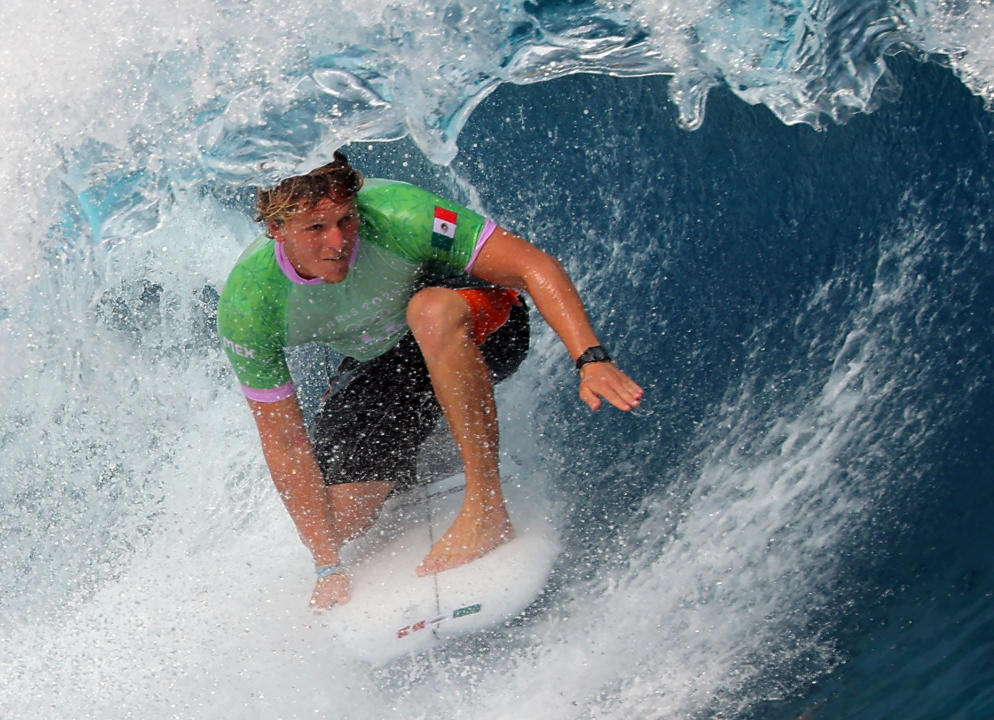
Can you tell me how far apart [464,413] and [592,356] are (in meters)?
0.41

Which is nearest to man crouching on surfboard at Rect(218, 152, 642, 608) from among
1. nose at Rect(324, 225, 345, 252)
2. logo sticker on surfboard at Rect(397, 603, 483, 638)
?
nose at Rect(324, 225, 345, 252)

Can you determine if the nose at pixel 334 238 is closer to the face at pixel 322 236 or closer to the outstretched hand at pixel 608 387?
the face at pixel 322 236

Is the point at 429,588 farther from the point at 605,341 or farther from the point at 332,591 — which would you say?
the point at 605,341

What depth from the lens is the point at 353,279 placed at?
96.3 inches

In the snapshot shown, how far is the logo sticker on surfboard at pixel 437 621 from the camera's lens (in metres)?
2.81

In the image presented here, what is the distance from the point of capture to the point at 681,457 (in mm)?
3172

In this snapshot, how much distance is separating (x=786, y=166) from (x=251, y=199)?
1.76 metres

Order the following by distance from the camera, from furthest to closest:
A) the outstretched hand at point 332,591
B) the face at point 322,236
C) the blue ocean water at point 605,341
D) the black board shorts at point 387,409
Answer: the outstretched hand at point 332,591
the black board shorts at point 387,409
the blue ocean water at point 605,341
the face at point 322,236

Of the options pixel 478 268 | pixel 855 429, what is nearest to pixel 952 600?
pixel 855 429

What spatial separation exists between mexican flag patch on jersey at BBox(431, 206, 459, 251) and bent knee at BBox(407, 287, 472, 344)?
0.37 feet

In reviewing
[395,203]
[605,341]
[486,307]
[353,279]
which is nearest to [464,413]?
[486,307]

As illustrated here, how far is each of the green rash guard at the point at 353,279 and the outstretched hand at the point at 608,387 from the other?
0.37m

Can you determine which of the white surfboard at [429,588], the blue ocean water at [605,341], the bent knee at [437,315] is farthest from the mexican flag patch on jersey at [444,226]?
the white surfboard at [429,588]

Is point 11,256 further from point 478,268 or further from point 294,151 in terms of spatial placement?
point 478,268
